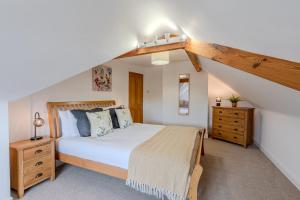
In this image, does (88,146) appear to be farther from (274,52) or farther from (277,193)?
(277,193)

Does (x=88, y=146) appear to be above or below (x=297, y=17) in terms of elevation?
below

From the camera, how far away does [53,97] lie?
2902 mm

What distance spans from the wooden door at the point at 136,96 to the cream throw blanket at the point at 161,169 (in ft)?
10.6

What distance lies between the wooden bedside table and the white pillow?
374mm

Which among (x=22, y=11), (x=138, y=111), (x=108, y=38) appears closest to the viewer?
(x=22, y=11)

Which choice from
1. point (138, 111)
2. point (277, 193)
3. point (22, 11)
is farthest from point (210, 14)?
point (138, 111)

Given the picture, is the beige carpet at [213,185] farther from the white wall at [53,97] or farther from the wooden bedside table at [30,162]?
the white wall at [53,97]

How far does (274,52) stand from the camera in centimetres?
111

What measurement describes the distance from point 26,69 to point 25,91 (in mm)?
564

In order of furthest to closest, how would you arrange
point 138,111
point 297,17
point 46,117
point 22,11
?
point 138,111 < point 46,117 < point 22,11 < point 297,17

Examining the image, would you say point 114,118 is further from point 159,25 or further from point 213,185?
point 213,185

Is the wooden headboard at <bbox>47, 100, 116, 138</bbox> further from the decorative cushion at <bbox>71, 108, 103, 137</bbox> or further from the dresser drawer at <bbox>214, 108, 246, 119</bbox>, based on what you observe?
the dresser drawer at <bbox>214, 108, 246, 119</bbox>

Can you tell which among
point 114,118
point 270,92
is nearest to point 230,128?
point 270,92

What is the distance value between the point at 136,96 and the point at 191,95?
1.81m
